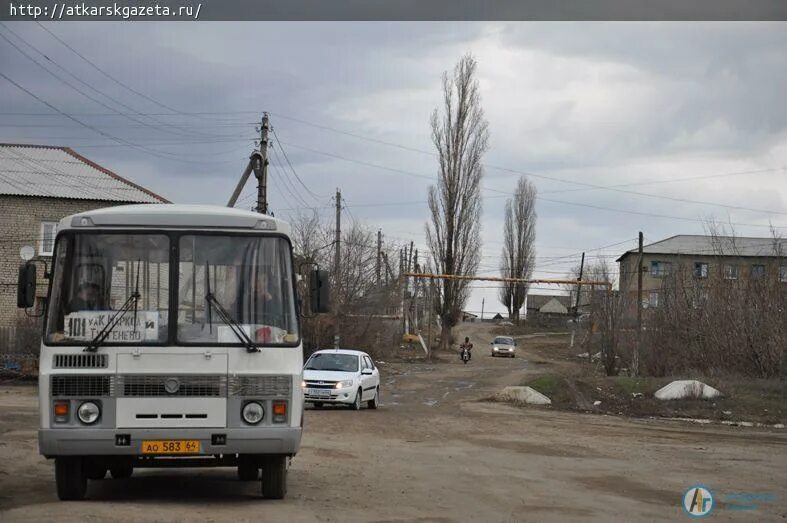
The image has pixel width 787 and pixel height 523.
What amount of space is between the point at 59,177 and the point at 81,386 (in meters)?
43.3

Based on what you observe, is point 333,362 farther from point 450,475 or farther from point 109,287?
point 109,287

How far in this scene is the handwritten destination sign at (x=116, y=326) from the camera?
402 inches

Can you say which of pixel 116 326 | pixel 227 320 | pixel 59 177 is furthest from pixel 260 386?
pixel 59 177

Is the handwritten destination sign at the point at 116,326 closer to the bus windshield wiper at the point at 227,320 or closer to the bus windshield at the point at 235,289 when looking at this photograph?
the bus windshield at the point at 235,289

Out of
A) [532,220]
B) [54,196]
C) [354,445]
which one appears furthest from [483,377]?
[532,220]

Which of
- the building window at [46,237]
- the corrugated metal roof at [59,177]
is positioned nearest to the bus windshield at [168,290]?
the corrugated metal roof at [59,177]

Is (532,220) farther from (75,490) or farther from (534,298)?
(75,490)

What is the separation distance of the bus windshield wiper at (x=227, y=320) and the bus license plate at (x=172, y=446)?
1.09 metres

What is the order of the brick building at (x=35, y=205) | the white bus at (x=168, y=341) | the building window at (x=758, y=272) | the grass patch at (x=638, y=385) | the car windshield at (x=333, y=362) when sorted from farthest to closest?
the brick building at (x=35, y=205), the building window at (x=758, y=272), the grass patch at (x=638, y=385), the car windshield at (x=333, y=362), the white bus at (x=168, y=341)

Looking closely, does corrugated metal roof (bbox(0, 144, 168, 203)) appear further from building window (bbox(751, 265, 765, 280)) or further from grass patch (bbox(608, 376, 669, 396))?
building window (bbox(751, 265, 765, 280))

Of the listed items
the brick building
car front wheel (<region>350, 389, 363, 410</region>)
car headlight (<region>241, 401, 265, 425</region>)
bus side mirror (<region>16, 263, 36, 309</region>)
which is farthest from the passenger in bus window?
the brick building

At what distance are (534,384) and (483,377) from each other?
36.3ft

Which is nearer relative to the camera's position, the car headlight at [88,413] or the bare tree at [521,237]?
the car headlight at [88,413]

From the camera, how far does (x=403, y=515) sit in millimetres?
10320
